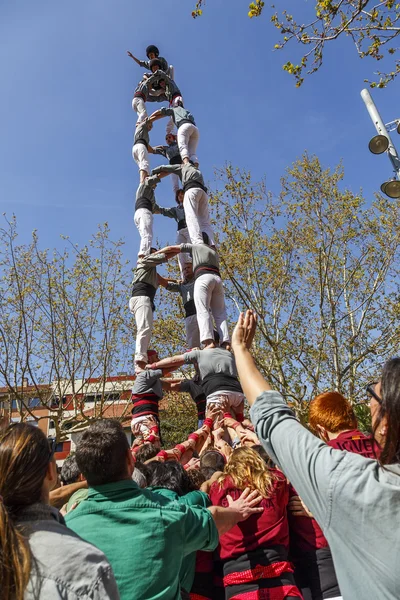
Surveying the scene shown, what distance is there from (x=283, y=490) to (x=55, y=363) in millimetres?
14859

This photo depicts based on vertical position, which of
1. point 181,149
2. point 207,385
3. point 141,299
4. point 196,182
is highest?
point 181,149

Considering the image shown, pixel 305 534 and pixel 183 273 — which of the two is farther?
pixel 183 273

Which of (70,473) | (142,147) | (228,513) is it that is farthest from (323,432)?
(142,147)

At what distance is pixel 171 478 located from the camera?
10.2 feet

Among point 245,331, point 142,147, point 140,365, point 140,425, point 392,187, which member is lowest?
point 245,331

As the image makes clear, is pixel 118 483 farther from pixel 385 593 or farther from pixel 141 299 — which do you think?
pixel 141 299

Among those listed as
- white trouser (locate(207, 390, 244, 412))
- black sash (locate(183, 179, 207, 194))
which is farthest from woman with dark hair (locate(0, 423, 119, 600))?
black sash (locate(183, 179, 207, 194))

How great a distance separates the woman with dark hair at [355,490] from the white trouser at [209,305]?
5.78 meters

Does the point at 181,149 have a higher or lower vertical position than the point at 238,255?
lower

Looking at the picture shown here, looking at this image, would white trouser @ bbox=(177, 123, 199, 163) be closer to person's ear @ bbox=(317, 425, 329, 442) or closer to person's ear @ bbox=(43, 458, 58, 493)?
person's ear @ bbox=(317, 425, 329, 442)

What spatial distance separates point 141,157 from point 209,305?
11.5 ft

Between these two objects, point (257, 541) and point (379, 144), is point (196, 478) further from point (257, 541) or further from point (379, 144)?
point (379, 144)

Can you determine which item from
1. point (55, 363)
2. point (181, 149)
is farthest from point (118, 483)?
point (55, 363)

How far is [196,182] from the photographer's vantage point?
8633 millimetres
